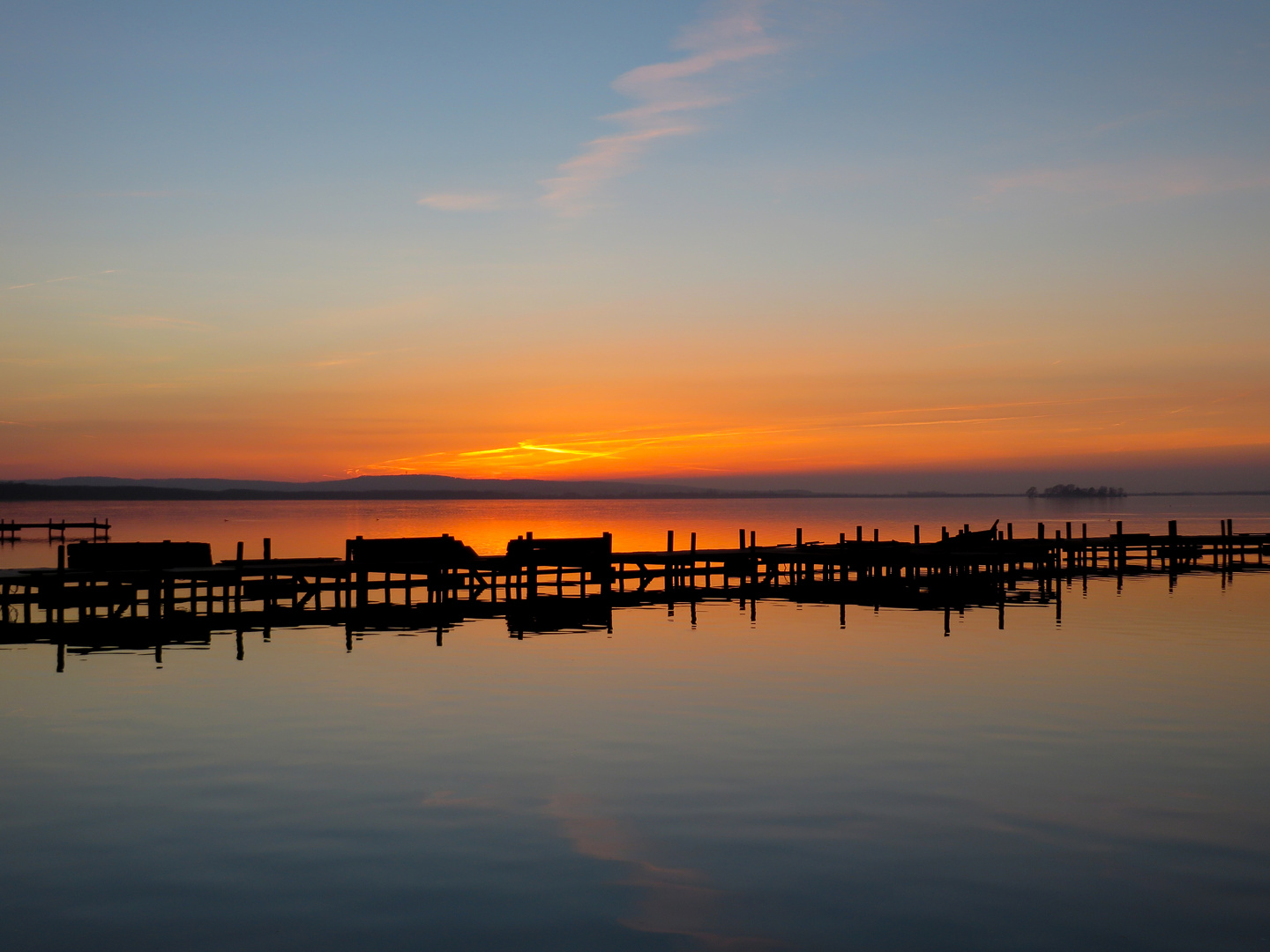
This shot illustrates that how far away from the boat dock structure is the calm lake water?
3.45m

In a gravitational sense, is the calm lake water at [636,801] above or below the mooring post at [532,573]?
below

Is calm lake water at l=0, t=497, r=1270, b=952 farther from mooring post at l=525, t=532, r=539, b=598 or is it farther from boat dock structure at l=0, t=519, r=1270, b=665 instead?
mooring post at l=525, t=532, r=539, b=598

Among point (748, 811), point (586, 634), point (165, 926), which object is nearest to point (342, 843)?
point (165, 926)

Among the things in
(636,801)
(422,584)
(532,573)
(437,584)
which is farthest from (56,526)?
(636,801)

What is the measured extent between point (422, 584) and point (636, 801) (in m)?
27.9

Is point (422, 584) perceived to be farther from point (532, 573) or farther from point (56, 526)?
point (56, 526)

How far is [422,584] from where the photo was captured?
1622 inches

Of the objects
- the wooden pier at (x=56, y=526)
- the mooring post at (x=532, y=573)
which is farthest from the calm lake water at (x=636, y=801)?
the wooden pier at (x=56, y=526)

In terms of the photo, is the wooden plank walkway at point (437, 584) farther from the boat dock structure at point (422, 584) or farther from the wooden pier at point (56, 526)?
the wooden pier at point (56, 526)

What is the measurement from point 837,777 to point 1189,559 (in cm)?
5842

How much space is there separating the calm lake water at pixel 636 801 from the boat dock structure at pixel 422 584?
3449mm

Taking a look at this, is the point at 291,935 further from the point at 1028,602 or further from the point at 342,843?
the point at 1028,602

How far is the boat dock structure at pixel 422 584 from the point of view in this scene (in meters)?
31.1

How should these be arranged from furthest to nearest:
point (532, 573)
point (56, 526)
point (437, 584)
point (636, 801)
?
point (56, 526) → point (532, 573) → point (437, 584) → point (636, 801)
